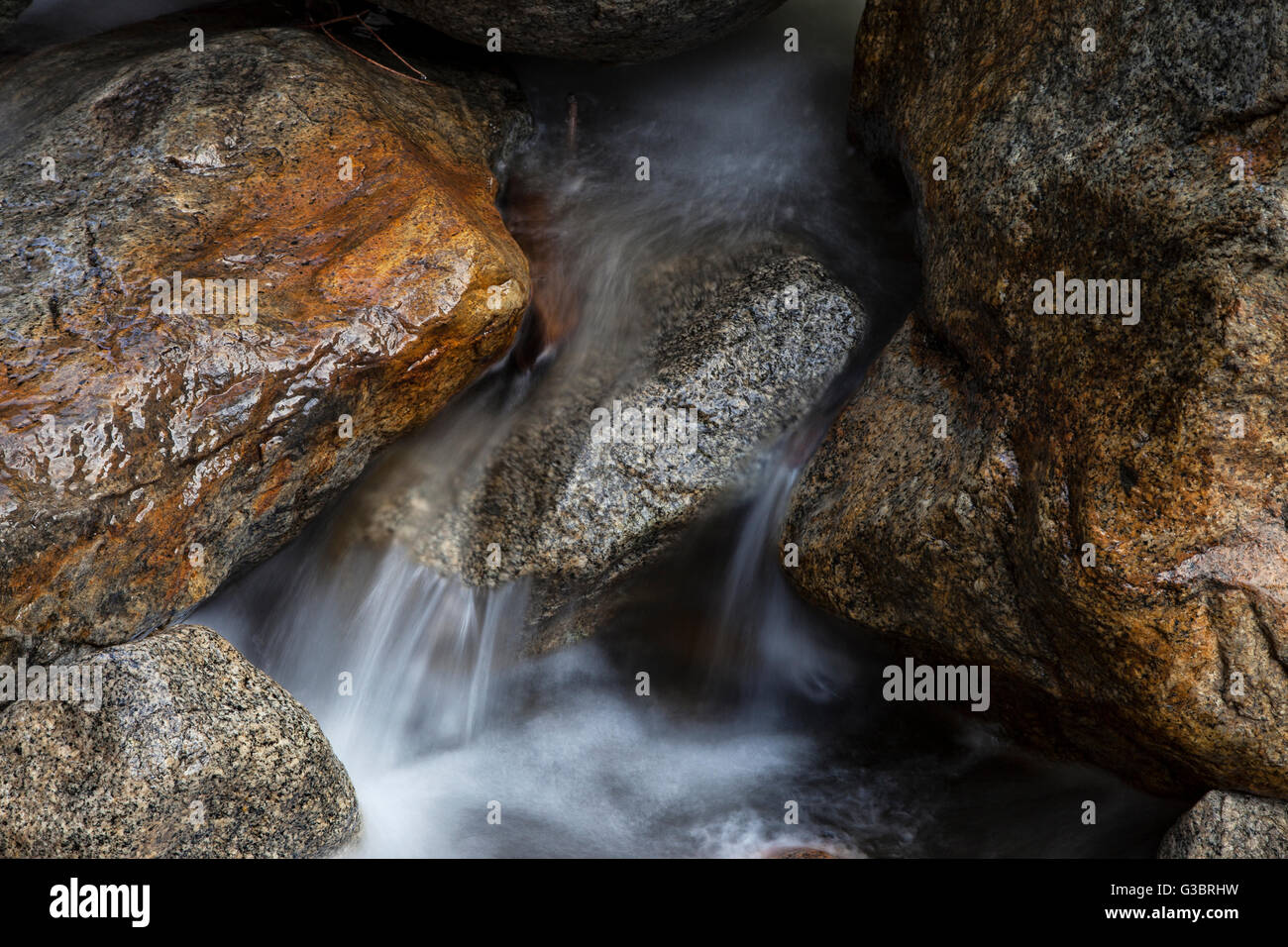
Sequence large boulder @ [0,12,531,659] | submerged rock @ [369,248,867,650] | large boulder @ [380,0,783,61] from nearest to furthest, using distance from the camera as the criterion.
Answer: large boulder @ [0,12,531,659] → submerged rock @ [369,248,867,650] → large boulder @ [380,0,783,61]

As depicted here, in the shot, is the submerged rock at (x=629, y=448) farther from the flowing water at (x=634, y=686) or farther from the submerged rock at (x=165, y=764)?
the submerged rock at (x=165, y=764)

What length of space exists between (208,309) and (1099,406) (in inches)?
129

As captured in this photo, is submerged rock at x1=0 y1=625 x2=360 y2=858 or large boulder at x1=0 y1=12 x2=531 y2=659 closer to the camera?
A: submerged rock at x1=0 y1=625 x2=360 y2=858

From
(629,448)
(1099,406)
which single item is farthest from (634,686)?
(1099,406)

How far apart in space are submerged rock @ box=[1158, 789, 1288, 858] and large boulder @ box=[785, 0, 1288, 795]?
7 cm

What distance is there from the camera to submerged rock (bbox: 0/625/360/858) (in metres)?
3.41

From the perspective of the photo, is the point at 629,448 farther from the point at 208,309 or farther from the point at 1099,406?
the point at 1099,406

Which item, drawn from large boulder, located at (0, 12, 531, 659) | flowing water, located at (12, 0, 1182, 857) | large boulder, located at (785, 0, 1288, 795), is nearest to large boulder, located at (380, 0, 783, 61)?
large boulder, located at (0, 12, 531, 659)

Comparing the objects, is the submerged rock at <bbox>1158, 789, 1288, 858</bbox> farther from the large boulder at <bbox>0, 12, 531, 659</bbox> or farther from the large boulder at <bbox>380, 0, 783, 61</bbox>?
the large boulder at <bbox>380, 0, 783, 61</bbox>

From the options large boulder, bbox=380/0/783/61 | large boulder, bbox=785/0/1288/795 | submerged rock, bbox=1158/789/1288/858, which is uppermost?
large boulder, bbox=380/0/783/61

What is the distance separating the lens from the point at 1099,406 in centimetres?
357

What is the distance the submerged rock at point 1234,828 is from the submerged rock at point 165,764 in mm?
3083

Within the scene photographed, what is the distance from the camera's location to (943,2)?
15.1 feet
